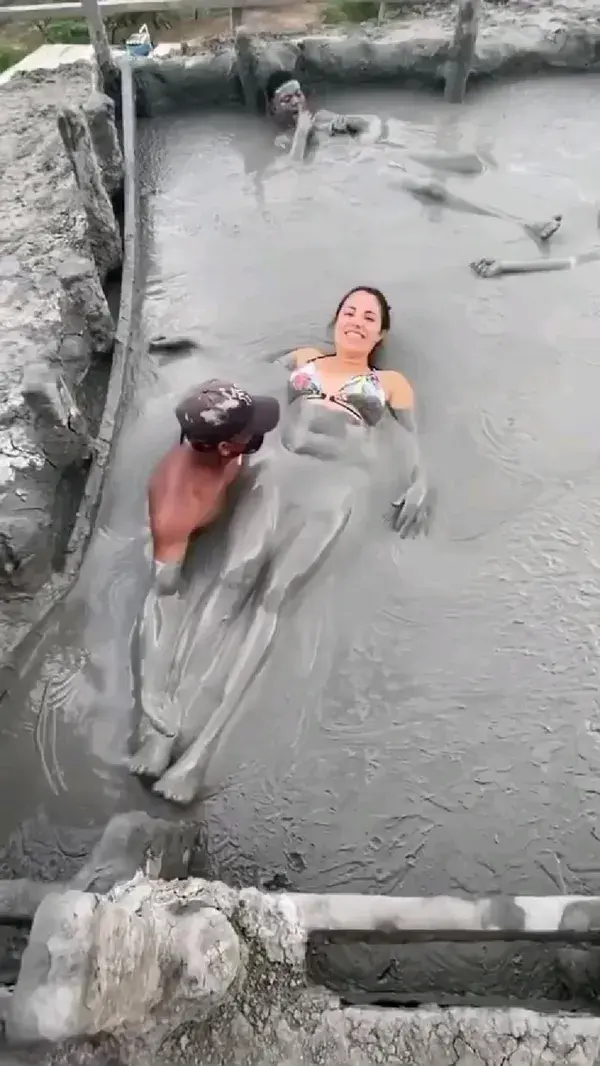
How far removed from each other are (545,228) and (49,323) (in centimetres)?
289

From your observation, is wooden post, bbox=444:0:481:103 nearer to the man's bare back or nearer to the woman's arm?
the woman's arm

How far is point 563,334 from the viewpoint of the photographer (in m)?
4.46

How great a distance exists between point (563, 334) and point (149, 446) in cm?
225

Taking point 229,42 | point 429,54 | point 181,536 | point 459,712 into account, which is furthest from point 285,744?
point 229,42

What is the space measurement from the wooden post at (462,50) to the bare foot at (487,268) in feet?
6.92

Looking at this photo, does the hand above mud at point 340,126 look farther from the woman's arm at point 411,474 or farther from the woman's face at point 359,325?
the woman's arm at point 411,474

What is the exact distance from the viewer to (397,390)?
3.93 meters

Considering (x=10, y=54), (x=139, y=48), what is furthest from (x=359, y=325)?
(x=10, y=54)

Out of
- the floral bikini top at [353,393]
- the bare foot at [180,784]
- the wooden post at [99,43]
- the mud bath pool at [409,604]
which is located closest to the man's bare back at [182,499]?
the mud bath pool at [409,604]

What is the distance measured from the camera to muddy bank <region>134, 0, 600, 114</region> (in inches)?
239

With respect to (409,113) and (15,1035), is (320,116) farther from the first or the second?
(15,1035)

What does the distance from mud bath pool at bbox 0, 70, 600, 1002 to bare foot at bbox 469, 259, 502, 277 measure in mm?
69

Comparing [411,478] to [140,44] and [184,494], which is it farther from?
[140,44]

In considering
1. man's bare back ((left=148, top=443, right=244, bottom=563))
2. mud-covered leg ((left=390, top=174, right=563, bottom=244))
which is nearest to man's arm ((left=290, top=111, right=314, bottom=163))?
mud-covered leg ((left=390, top=174, right=563, bottom=244))
